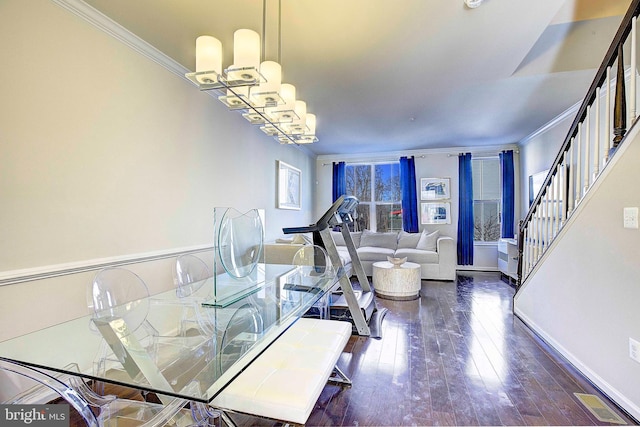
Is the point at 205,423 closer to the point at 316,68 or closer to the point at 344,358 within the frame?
the point at 344,358

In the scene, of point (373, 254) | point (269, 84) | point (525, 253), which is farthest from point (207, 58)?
point (373, 254)

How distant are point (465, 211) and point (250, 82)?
222 inches

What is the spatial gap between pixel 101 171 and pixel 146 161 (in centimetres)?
41

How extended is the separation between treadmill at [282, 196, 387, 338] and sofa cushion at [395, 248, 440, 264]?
2086mm

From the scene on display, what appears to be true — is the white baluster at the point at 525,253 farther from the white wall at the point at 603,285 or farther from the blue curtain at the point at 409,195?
the blue curtain at the point at 409,195

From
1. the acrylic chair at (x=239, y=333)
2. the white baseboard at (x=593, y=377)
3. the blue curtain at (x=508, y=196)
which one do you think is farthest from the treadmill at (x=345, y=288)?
the blue curtain at (x=508, y=196)

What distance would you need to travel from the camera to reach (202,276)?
8.07 feet

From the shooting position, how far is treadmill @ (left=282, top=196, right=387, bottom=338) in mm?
2750

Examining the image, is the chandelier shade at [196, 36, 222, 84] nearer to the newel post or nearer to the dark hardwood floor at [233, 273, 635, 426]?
the dark hardwood floor at [233, 273, 635, 426]

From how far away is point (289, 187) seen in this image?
5652 millimetres

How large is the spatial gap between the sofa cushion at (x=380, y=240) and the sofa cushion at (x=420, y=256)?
49 cm

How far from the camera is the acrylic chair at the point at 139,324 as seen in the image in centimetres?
120

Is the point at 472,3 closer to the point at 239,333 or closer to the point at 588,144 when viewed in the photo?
the point at 588,144

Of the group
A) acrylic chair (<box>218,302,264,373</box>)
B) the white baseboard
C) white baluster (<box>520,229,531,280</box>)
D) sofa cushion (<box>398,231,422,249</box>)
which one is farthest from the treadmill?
sofa cushion (<box>398,231,422,249</box>)
